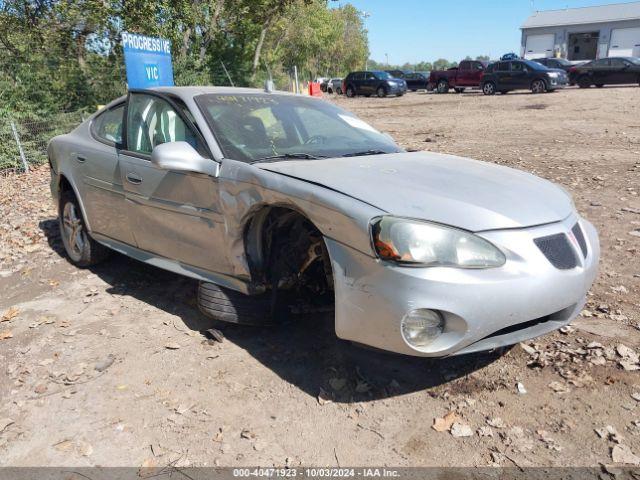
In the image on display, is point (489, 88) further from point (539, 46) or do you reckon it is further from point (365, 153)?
point (539, 46)

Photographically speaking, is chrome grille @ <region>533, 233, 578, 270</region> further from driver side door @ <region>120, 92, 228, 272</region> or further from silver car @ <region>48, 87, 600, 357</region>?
driver side door @ <region>120, 92, 228, 272</region>

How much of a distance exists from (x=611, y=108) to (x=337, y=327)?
17.1 metres

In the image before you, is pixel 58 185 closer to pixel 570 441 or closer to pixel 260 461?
pixel 260 461

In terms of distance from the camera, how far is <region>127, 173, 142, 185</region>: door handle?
12.7 feet

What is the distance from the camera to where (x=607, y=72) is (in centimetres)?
2747

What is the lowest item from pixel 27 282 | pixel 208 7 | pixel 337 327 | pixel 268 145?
pixel 27 282

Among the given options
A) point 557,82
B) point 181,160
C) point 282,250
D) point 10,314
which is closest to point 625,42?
point 557,82

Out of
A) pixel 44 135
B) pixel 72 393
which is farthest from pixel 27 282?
pixel 44 135

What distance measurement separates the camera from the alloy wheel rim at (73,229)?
196 inches

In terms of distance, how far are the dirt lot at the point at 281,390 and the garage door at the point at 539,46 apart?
5850 cm

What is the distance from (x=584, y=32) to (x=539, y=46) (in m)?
4.30

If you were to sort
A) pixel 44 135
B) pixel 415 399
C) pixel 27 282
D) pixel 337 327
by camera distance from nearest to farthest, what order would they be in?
pixel 337 327 < pixel 415 399 < pixel 27 282 < pixel 44 135

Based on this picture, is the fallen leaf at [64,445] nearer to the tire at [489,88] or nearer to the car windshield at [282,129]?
the car windshield at [282,129]

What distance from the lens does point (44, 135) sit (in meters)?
11.2
